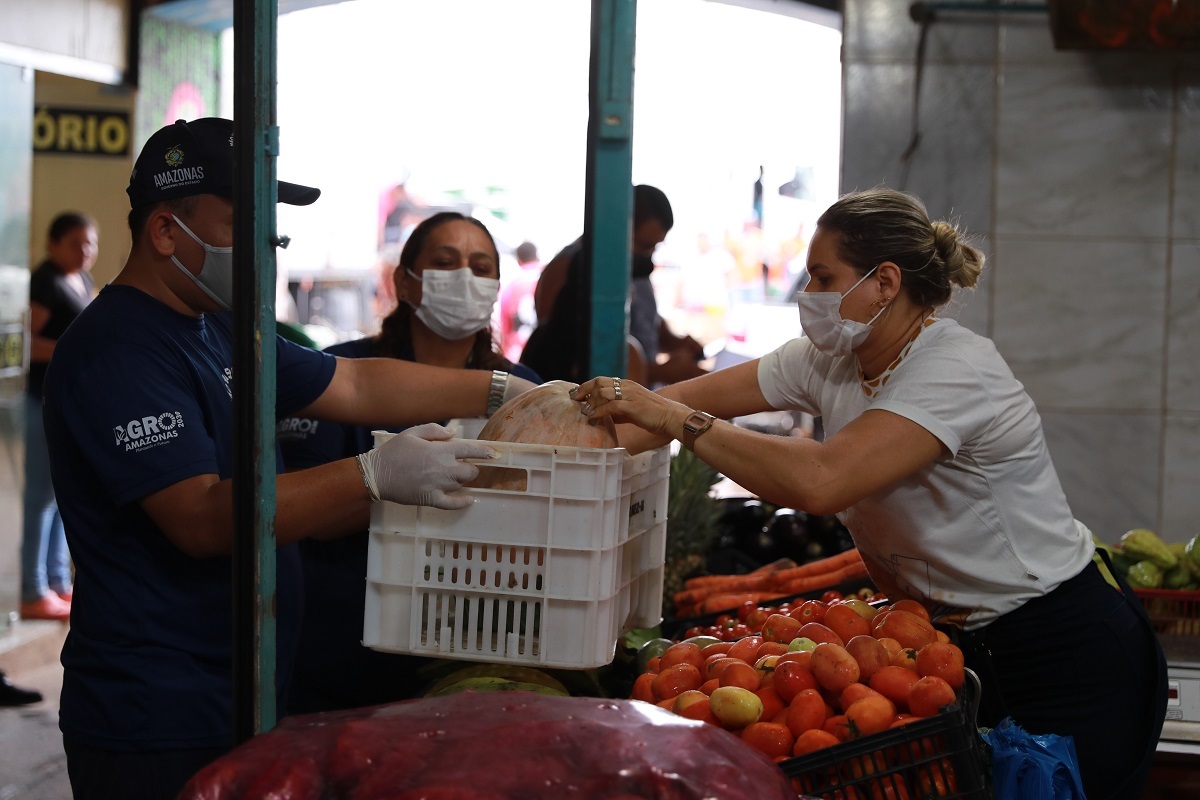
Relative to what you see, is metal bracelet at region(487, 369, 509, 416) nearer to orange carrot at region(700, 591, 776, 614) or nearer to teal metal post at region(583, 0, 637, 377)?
orange carrot at region(700, 591, 776, 614)

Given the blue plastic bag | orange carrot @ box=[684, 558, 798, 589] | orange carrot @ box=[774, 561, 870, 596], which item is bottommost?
orange carrot @ box=[684, 558, 798, 589]

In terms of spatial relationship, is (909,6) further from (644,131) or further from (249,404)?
(249,404)

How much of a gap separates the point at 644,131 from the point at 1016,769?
739 cm

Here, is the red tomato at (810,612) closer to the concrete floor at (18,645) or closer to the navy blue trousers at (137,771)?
the navy blue trousers at (137,771)

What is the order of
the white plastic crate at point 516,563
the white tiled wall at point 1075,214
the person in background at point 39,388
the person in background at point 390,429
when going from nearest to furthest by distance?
the white plastic crate at point 516,563 → the person in background at point 390,429 → the white tiled wall at point 1075,214 → the person in background at point 39,388

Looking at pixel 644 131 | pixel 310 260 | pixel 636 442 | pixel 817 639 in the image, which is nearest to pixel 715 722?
pixel 817 639

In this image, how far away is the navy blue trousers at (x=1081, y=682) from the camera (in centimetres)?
223

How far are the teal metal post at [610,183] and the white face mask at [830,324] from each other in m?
1.47

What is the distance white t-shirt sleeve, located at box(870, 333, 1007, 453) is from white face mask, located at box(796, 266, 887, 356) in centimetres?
13

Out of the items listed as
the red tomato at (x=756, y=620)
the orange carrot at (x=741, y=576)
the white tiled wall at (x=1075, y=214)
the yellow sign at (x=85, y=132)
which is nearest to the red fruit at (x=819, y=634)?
the red tomato at (x=756, y=620)

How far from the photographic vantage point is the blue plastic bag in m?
1.83

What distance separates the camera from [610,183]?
150 inches

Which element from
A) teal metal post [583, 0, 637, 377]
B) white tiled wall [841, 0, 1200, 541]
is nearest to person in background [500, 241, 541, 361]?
white tiled wall [841, 0, 1200, 541]

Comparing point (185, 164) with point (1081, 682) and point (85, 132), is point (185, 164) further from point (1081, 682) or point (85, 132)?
point (85, 132)
